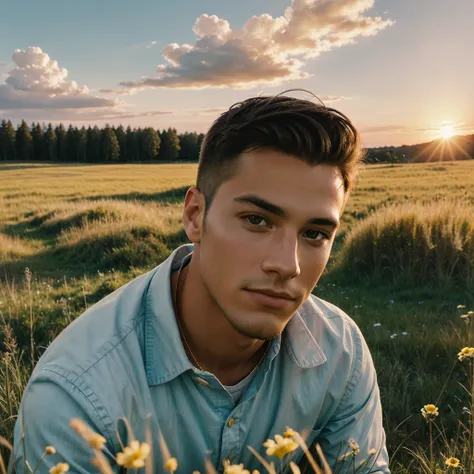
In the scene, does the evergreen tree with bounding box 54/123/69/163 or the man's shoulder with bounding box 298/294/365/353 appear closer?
the man's shoulder with bounding box 298/294/365/353

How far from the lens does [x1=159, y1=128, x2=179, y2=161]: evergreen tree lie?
95.5 meters

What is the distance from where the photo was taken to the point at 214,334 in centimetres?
250

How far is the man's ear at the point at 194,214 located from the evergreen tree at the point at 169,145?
95.2 metres

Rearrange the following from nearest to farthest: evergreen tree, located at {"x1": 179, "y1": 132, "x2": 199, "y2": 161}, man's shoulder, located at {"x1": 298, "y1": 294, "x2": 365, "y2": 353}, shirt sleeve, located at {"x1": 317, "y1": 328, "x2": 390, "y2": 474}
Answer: shirt sleeve, located at {"x1": 317, "y1": 328, "x2": 390, "y2": 474} < man's shoulder, located at {"x1": 298, "y1": 294, "x2": 365, "y2": 353} < evergreen tree, located at {"x1": 179, "y1": 132, "x2": 199, "y2": 161}

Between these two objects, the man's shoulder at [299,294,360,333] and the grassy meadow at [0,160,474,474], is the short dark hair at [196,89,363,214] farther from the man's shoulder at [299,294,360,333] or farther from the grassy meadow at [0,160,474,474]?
the grassy meadow at [0,160,474,474]

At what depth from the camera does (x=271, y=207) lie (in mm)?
2191

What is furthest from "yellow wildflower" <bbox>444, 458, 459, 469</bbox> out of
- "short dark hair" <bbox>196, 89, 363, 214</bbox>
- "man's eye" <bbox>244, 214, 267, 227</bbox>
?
"short dark hair" <bbox>196, 89, 363, 214</bbox>

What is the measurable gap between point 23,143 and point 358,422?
98229 millimetres

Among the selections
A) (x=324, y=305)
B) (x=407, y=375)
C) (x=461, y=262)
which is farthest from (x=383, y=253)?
(x=324, y=305)

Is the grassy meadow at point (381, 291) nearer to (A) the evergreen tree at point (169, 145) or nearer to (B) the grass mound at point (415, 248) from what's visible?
(B) the grass mound at point (415, 248)

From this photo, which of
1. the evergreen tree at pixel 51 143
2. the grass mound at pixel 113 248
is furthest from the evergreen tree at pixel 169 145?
the grass mound at pixel 113 248

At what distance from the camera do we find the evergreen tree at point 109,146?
89.0 meters

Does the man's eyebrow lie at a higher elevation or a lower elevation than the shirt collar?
higher

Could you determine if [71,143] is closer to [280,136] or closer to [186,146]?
[186,146]
